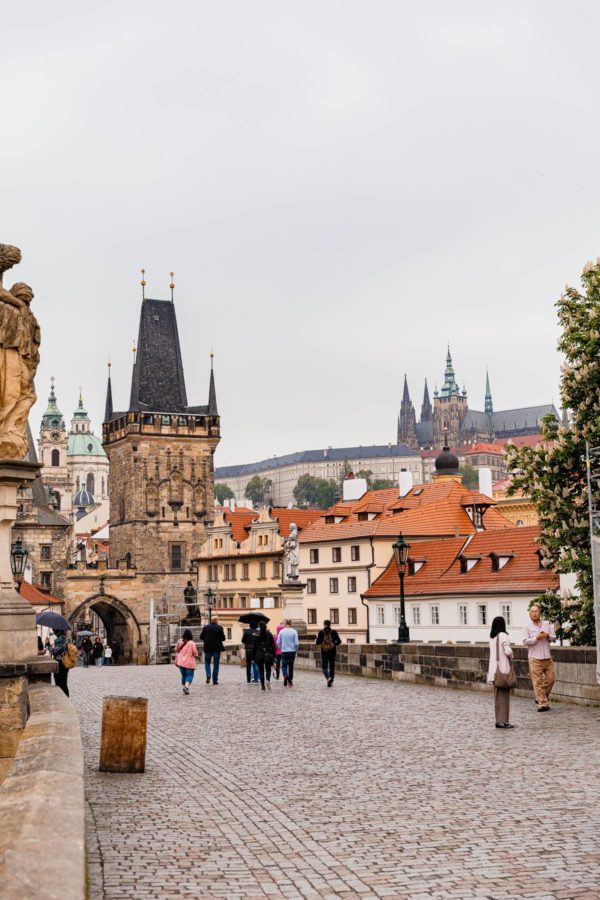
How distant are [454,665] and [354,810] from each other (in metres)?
14.2

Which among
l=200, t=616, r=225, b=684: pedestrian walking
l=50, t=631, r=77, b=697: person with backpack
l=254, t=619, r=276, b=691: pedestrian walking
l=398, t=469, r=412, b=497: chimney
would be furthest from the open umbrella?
l=398, t=469, r=412, b=497: chimney

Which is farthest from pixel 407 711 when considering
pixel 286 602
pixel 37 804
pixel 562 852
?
pixel 286 602

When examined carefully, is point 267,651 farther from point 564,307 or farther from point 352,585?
point 352,585

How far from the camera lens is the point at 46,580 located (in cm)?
9362

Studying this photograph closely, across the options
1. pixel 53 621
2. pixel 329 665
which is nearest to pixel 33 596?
pixel 53 621

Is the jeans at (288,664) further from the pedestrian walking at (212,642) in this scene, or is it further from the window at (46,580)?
the window at (46,580)

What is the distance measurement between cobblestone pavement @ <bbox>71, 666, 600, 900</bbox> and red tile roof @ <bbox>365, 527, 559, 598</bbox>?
106 ft

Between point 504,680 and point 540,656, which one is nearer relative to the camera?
point 504,680

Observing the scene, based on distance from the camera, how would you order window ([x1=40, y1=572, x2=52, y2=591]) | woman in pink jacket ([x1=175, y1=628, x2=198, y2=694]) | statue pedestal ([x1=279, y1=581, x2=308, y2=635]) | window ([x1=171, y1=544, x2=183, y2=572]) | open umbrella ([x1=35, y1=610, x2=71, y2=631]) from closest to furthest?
1. woman in pink jacket ([x1=175, y1=628, x2=198, y2=694])
2. open umbrella ([x1=35, y1=610, x2=71, y2=631])
3. statue pedestal ([x1=279, y1=581, x2=308, y2=635])
4. window ([x1=40, y1=572, x2=52, y2=591])
5. window ([x1=171, y1=544, x2=183, y2=572])

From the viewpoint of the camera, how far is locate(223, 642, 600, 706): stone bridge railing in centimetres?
1800

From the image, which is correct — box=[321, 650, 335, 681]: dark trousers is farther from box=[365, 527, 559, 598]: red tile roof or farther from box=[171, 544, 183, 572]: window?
box=[171, 544, 183, 572]: window

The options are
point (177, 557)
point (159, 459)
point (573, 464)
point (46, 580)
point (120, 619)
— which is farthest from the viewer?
point (159, 459)

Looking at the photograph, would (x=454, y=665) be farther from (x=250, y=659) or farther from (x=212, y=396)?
(x=212, y=396)

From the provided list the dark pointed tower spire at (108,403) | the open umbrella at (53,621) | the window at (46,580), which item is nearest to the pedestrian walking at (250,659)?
the open umbrella at (53,621)
